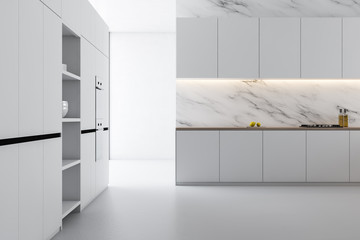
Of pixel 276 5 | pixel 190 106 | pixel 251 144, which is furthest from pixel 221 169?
pixel 276 5

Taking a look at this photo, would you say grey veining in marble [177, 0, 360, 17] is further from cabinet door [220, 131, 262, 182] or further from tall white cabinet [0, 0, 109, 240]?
tall white cabinet [0, 0, 109, 240]

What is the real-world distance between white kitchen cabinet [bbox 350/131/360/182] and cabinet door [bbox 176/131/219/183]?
1.99 meters

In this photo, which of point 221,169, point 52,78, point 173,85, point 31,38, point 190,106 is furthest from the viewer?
point 173,85

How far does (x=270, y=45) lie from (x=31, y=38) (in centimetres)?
389

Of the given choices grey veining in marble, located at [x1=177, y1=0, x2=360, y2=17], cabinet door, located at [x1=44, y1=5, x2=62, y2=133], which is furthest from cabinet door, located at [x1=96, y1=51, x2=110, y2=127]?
grey veining in marble, located at [x1=177, y1=0, x2=360, y2=17]

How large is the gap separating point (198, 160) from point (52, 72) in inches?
114

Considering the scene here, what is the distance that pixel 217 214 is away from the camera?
3.74m

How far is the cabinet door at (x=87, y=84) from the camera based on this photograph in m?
3.95

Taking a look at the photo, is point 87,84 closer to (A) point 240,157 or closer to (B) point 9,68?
(B) point 9,68

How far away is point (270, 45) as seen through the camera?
18.2 feet

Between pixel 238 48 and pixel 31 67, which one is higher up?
pixel 238 48

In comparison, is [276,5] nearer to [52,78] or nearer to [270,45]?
[270,45]

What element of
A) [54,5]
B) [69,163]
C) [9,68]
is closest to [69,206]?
[69,163]

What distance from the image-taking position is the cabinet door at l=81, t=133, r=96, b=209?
154 inches
